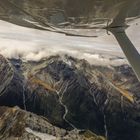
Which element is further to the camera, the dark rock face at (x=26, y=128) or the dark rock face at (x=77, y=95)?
the dark rock face at (x=77, y=95)

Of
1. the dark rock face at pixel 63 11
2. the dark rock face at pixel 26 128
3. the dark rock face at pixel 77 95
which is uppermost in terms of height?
the dark rock face at pixel 77 95

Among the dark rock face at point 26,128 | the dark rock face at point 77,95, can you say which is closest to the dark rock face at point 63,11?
the dark rock face at point 26,128

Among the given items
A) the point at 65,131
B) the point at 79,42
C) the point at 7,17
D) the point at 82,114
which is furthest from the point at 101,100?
the point at 7,17

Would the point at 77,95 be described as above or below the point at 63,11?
above

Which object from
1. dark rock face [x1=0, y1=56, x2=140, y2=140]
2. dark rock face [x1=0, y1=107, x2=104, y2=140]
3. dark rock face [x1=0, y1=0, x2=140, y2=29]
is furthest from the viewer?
dark rock face [x1=0, y1=56, x2=140, y2=140]

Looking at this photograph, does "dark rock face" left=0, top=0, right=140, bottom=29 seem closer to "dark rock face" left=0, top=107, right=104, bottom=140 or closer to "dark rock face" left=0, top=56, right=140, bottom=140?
"dark rock face" left=0, top=107, right=104, bottom=140

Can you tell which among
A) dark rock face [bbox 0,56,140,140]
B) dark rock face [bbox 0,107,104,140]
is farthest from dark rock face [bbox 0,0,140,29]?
dark rock face [bbox 0,56,140,140]

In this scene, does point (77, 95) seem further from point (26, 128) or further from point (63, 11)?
point (63, 11)

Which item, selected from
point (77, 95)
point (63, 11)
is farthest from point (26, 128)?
point (63, 11)

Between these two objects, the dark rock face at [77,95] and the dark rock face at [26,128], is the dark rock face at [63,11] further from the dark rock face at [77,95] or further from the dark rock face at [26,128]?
the dark rock face at [77,95]
